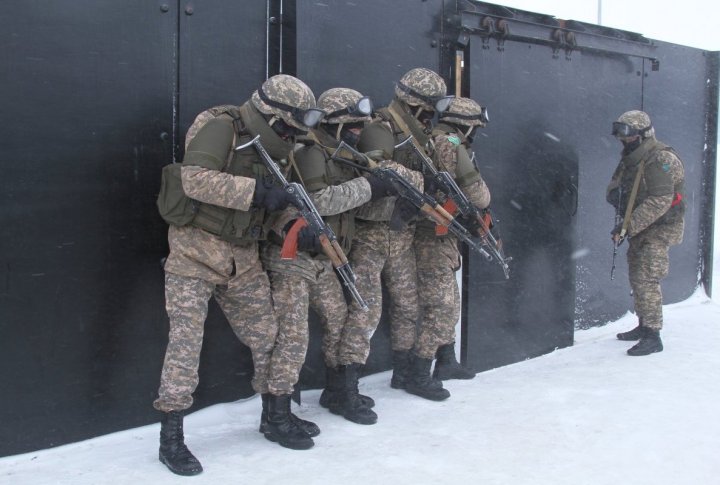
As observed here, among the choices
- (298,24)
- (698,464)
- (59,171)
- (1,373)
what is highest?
(298,24)

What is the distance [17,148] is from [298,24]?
1.90 m

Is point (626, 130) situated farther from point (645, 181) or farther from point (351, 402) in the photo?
point (351, 402)

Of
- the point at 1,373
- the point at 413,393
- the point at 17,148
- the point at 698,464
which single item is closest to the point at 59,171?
the point at 17,148

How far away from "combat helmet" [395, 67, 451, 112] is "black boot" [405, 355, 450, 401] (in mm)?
1642

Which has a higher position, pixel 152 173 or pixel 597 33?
pixel 597 33

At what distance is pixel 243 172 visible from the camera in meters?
3.81

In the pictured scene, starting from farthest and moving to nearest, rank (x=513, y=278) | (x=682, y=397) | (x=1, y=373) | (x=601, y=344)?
(x=601, y=344)
(x=513, y=278)
(x=682, y=397)
(x=1, y=373)

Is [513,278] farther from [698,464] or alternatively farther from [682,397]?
[698,464]

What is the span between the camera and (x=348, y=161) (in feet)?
14.4

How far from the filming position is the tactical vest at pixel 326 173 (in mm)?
4152

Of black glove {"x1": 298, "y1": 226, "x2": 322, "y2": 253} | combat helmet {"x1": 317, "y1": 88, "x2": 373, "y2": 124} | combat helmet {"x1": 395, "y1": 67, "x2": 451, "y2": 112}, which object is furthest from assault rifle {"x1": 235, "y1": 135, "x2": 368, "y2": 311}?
combat helmet {"x1": 395, "y1": 67, "x2": 451, "y2": 112}

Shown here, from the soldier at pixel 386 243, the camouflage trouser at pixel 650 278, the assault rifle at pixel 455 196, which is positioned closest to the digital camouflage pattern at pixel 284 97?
the soldier at pixel 386 243

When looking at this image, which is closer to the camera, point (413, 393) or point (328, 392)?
point (328, 392)

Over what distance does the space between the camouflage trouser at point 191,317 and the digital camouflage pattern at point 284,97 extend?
77cm
